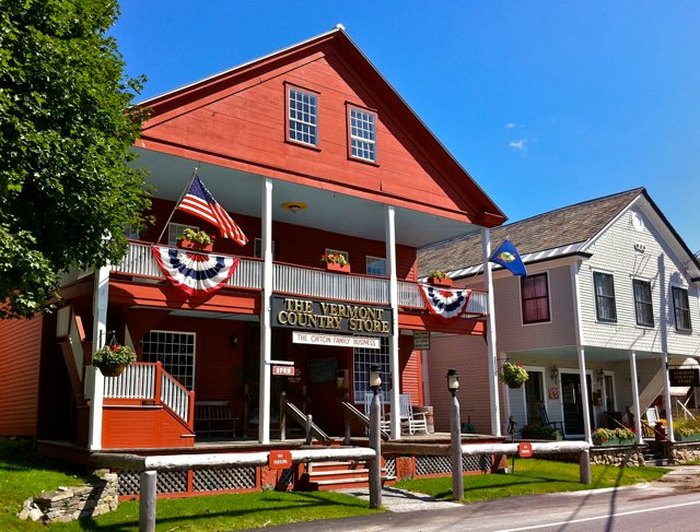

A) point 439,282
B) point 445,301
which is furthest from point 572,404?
point 445,301

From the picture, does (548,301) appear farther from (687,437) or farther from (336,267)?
(336,267)

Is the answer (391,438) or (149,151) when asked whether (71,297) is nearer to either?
(149,151)

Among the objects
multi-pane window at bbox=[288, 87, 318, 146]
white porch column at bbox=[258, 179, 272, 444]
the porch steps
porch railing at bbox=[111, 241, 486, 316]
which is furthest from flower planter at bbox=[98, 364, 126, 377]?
multi-pane window at bbox=[288, 87, 318, 146]

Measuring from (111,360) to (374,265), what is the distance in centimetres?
1195

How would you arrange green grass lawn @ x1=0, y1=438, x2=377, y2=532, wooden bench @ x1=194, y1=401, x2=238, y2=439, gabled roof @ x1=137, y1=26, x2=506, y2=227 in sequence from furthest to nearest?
wooden bench @ x1=194, y1=401, x2=238, y2=439, gabled roof @ x1=137, y1=26, x2=506, y2=227, green grass lawn @ x1=0, y1=438, x2=377, y2=532

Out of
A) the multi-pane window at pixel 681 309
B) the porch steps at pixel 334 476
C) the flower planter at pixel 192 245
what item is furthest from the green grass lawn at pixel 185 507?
the multi-pane window at pixel 681 309

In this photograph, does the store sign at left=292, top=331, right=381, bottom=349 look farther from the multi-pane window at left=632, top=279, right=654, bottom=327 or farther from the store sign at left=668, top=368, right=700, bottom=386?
the store sign at left=668, top=368, right=700, bottom=386

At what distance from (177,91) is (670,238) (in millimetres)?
22450

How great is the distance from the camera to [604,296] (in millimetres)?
26125

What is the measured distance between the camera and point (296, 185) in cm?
1855

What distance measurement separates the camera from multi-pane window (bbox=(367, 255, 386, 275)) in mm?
24094

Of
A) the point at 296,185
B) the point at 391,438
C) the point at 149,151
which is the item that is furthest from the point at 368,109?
the point at 391,438

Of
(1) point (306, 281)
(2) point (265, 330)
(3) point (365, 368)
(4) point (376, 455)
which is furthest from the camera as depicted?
(3) point (365, 368)

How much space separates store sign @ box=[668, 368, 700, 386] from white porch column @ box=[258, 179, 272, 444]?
770 inches
